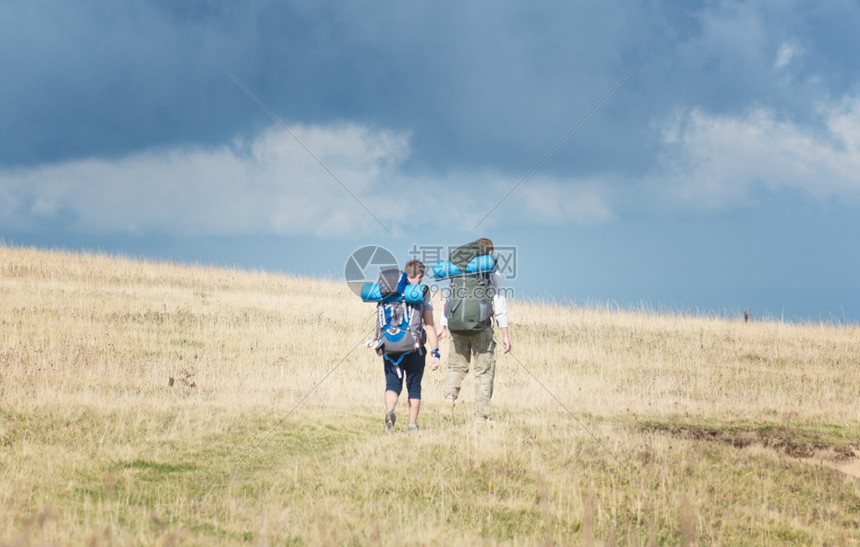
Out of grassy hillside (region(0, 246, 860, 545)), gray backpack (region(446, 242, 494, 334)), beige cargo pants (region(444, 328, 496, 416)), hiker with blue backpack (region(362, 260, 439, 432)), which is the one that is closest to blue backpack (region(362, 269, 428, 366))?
hiker with blue backpack (region(362, 260, 439, 432))

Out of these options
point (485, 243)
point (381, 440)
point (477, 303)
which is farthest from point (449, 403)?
point (485, 243)

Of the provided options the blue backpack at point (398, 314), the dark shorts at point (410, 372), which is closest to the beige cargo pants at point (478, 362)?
the dark shorts at point (410, 372)

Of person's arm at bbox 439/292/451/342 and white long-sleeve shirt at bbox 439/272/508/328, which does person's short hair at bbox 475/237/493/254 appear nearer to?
white long-sleeve shirt at bbox 439/272/508/328

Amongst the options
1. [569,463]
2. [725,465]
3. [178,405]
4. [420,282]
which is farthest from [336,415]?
[725,465]

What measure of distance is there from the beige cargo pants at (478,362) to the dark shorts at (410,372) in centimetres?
96

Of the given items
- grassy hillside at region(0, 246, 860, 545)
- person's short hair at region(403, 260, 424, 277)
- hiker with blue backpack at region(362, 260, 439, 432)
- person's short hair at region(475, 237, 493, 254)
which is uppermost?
person's short hair at region(475, 237, 493, 254)

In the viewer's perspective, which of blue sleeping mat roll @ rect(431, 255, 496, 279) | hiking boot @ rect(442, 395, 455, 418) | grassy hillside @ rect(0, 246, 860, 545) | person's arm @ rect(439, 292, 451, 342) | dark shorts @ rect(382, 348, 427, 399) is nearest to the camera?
grassy hillside @ rect(0, 246, 860, 545)

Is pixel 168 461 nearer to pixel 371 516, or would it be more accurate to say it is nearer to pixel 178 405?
pixel 178 405

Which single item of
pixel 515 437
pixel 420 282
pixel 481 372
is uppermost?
pixel 420 282

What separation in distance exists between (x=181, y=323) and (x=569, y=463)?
55.0 feet

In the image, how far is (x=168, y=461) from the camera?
30.7ft

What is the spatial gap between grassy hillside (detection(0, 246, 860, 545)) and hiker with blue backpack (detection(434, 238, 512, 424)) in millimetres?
1219

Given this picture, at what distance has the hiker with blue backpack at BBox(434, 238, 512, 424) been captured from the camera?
33.4ft

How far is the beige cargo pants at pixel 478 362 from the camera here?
1061cm
